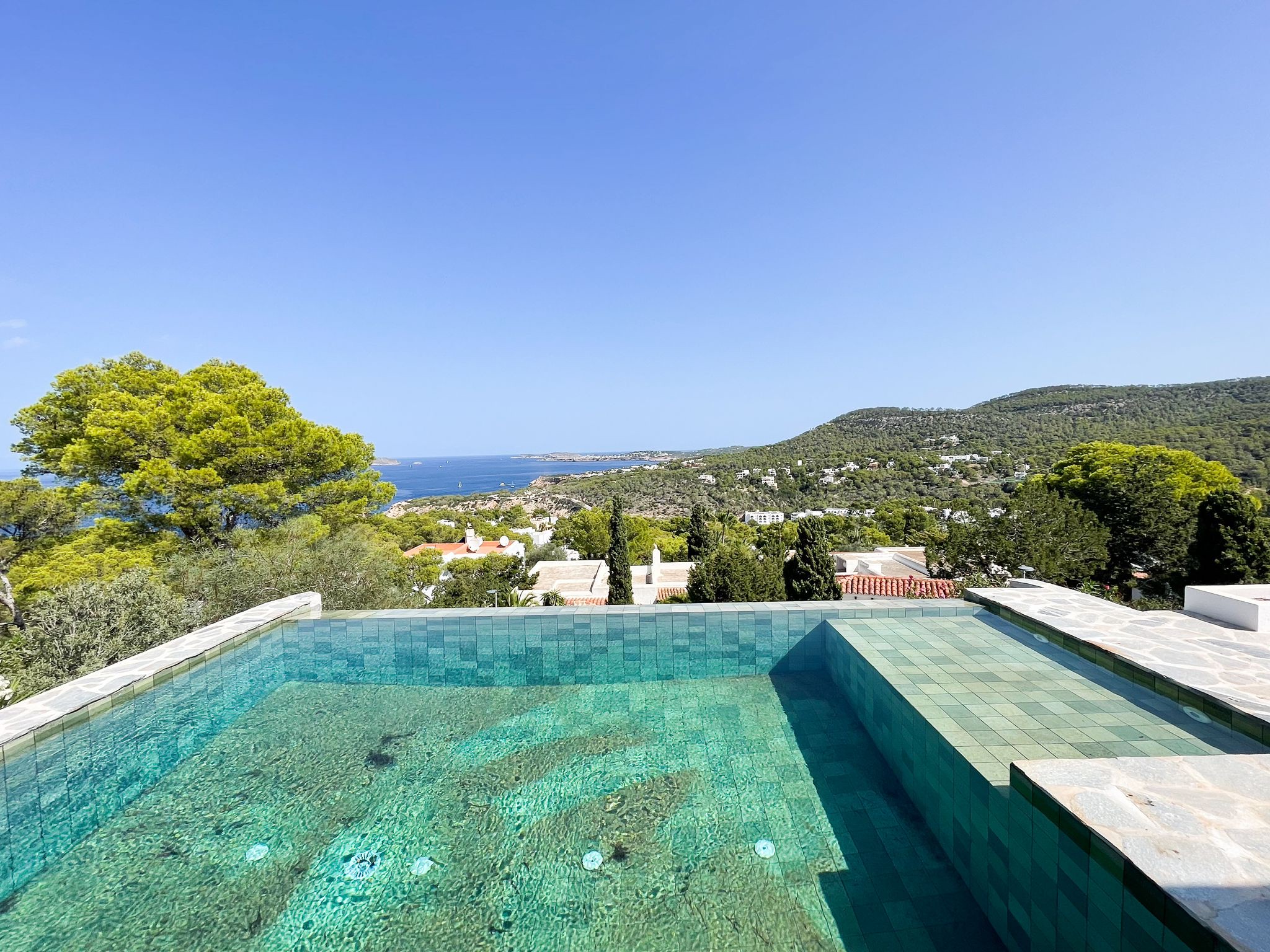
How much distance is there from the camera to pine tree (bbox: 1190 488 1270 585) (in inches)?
361

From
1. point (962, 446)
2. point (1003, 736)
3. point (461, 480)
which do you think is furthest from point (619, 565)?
point (461, 480)

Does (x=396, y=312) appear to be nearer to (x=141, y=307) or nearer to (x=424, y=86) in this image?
(x=141, y=307)

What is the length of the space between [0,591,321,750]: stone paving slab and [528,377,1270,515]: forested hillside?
33.4 m

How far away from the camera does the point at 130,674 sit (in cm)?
399

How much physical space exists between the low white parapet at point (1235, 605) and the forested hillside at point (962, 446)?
25.1 m

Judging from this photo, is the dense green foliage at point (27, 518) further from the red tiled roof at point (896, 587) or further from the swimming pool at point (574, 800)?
the red tiled roof at point (896, 587)

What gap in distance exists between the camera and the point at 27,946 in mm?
2381

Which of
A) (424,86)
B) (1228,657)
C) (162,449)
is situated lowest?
(1228,657)

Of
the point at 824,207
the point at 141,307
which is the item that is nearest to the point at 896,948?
the point at 824,207

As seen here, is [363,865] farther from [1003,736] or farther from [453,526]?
[453,526]

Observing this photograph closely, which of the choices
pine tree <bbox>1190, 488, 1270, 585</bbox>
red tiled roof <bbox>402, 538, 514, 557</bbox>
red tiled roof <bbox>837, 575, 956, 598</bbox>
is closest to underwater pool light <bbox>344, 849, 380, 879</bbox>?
red tiled roof <bbox>837, 575, 956, 598</bbox>

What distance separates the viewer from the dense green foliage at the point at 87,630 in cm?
488

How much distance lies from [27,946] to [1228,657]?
25.1 ft

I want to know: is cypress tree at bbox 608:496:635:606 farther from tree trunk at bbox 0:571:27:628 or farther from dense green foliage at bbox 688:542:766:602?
tree trunk at bbox 0:571:27:628
